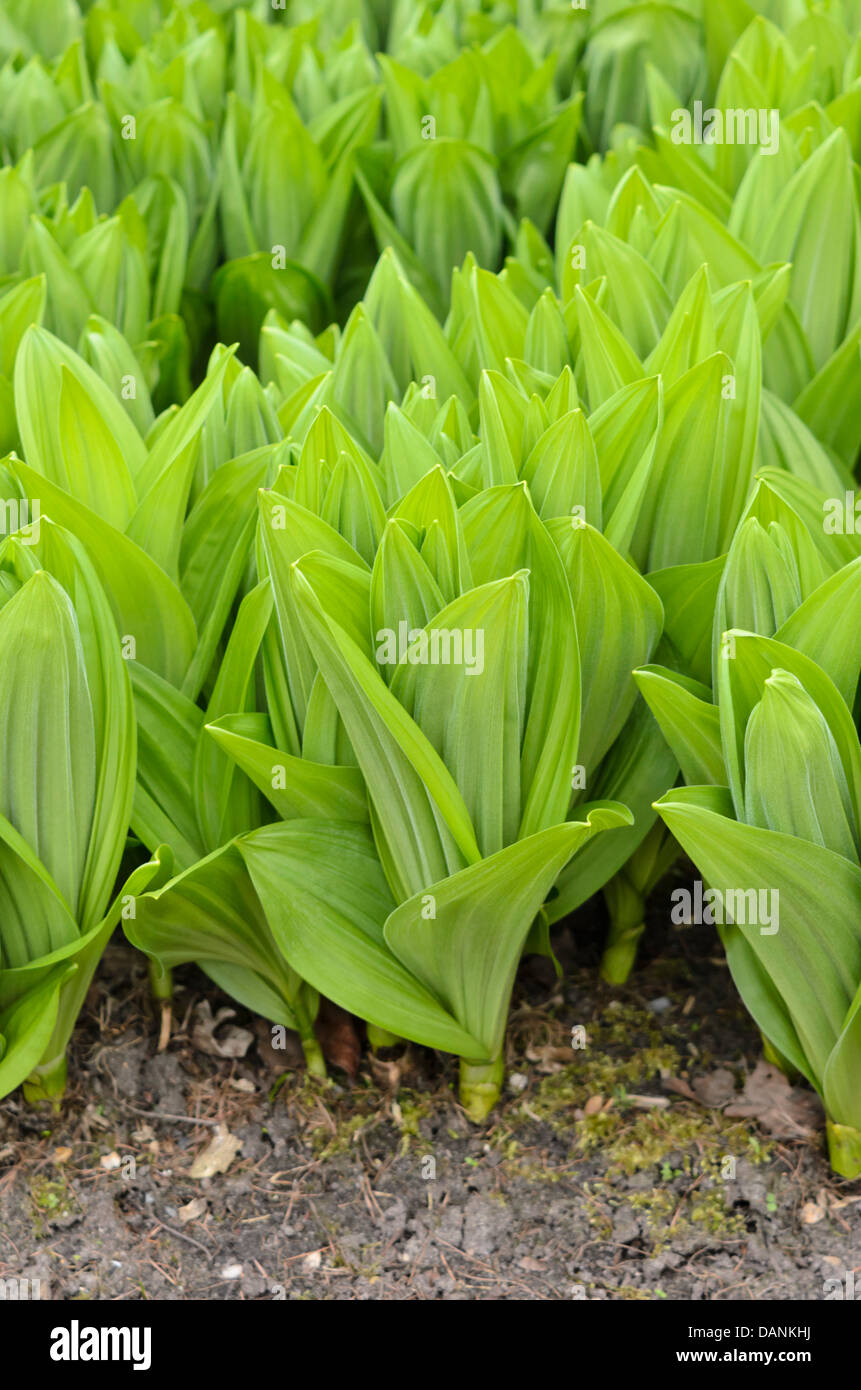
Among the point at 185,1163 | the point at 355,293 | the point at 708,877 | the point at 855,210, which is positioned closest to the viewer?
the point at 708,877

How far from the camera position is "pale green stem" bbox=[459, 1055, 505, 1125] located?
199cm

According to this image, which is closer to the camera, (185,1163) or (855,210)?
(185,1163)

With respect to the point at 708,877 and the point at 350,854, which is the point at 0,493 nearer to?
the point at 350,854

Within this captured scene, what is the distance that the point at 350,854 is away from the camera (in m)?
1.92

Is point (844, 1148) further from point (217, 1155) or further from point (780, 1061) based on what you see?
point (217, 1155)

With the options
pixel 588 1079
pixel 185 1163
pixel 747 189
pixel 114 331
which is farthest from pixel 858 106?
pixel 185 1163

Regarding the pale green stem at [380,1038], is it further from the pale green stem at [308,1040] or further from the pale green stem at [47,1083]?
the pale green stem at [47,1083]

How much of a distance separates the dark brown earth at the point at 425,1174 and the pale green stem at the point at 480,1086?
1.2 inches

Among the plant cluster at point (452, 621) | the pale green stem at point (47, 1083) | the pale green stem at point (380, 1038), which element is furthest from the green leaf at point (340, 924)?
the pale green stem at point (47, 1083)

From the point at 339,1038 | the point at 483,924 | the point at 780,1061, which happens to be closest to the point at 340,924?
the point at 483,924

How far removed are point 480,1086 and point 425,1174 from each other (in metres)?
0.16

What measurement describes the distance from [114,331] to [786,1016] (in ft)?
5.43

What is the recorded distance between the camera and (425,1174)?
194 cm

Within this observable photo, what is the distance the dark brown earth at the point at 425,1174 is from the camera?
6.03 ft
